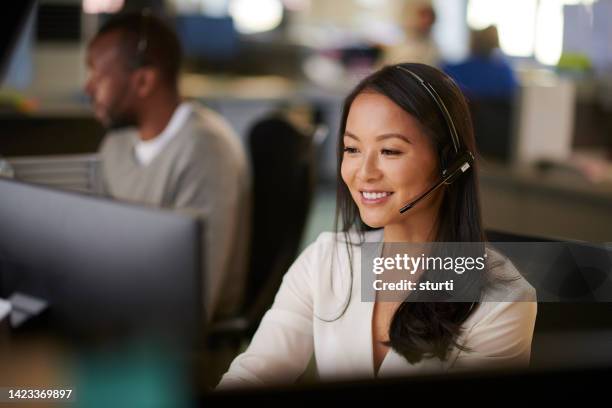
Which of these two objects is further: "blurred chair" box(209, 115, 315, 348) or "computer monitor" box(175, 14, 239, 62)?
"computer monitor" box(175, 14, 239, 62)

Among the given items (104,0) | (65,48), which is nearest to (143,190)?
(104,0)

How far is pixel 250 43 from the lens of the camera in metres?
6.33

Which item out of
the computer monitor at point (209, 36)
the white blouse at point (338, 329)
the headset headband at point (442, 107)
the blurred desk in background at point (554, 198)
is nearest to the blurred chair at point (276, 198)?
the white blouse at point (338, 329)

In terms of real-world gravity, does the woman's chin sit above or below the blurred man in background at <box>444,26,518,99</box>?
below

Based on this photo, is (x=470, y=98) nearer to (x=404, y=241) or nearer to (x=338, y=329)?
(x=404, y=241)

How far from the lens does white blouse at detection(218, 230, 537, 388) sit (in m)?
0.77

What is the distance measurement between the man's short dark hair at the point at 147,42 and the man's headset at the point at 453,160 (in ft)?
2.74

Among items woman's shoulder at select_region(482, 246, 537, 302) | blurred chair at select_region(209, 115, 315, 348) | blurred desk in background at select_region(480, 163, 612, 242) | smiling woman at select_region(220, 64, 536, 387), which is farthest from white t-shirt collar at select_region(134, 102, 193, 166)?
blurred desk in background at select_region(480, 163, 612, 242)

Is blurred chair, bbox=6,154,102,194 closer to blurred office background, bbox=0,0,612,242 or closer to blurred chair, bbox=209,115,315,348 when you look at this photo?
blurred office background, bbox=0,0,612,242

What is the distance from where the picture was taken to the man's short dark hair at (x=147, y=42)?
1.52 m

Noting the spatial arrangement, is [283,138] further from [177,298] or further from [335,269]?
[177,298]

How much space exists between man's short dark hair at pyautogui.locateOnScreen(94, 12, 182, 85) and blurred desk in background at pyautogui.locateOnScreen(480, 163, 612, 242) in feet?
4.05

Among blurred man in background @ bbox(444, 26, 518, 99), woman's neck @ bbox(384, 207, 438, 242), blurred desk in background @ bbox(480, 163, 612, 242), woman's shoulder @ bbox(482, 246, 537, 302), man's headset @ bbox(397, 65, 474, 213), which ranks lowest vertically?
blurred desk in background @ bbox(480, 163, 612, 242)

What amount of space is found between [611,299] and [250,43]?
18.7 feet
